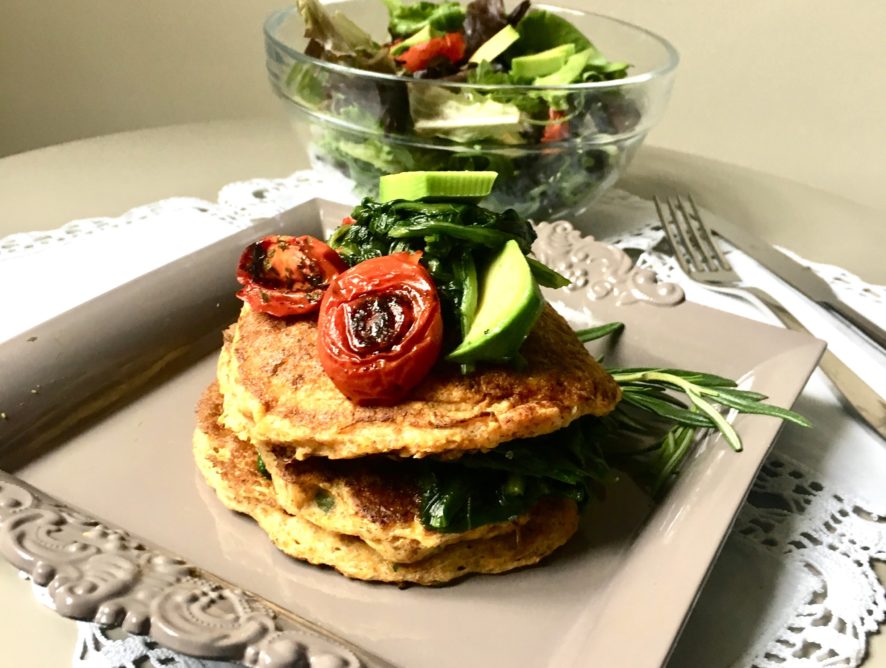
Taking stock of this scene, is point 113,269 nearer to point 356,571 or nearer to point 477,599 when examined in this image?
point 356,571

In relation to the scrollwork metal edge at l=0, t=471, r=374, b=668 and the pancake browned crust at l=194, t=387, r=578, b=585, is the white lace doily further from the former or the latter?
the pancake browned crust at l=194, t=387, r=578, b=585

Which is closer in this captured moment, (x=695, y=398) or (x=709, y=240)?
(x=695, y=398)

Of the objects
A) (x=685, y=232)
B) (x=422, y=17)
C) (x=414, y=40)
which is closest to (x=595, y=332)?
(x=685, y=232)

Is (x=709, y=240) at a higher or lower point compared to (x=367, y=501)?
lower

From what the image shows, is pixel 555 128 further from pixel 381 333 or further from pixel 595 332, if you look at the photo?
pixel 381 333

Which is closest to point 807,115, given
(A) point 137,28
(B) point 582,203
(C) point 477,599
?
(B) point 582,203

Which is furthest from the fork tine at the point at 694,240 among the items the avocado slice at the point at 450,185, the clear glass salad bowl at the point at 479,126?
the avocado slice at the point at 450,185
